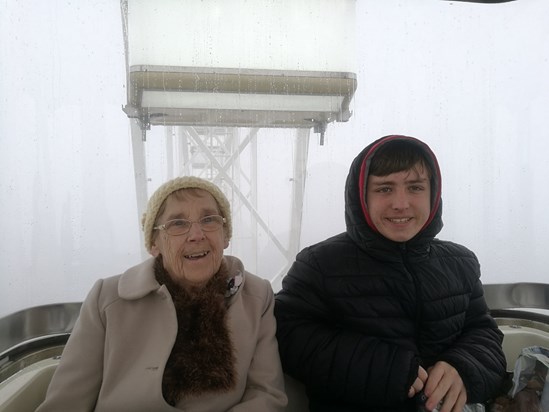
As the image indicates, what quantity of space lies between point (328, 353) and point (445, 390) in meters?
0.34

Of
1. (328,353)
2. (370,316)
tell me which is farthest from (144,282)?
(370,316)

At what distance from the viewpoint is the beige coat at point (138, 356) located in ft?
3.58

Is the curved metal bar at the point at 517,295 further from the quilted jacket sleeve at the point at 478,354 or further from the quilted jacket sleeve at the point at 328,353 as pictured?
the quilted jacket sleeve at the point at 328,353

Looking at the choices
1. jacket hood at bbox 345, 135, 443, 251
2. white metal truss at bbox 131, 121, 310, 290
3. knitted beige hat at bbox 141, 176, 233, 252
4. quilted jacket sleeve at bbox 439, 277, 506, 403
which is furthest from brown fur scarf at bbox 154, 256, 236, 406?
white metal truss at bbox 131, 121, 310, 290

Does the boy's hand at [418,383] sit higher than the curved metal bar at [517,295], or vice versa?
the boy's hand at [418,383]

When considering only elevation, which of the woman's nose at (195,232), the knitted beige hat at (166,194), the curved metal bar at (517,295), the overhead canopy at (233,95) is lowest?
the curved metal bar at (517,295)

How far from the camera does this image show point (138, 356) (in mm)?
1137

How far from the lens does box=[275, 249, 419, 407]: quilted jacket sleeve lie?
1106 mm

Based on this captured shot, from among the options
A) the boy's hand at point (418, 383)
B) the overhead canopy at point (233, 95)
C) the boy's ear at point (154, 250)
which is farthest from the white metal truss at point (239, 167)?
the boy's hand at point (418, 383)

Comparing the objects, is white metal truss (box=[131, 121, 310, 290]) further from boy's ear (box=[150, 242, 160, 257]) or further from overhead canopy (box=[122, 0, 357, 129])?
boy's ear (box=[150, 242, 160, 257])

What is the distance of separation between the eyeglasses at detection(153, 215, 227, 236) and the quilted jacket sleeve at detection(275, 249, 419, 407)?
12.8 inches

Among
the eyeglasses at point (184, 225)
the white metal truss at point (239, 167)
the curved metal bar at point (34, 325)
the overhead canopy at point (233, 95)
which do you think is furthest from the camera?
the white metal truss at point (239, 167)

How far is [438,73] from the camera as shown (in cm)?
224

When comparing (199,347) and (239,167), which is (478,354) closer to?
(199,347)
